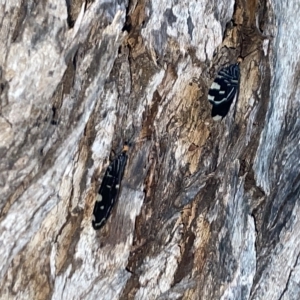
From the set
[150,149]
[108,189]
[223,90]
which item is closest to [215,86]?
[223,90]

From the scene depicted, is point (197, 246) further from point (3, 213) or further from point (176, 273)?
point (3, 213)

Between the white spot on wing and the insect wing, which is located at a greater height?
the white spot on wing

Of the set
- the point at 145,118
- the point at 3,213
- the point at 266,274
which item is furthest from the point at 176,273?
the point at 3,213

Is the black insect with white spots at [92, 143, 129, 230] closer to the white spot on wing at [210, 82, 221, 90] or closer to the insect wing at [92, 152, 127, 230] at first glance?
the insect wing at [92, 152, 127, 230]

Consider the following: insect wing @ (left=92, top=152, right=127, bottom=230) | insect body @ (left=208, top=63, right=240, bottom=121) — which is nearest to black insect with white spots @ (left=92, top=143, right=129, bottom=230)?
insect wing @ (left=92, top=152, right=127, bottom=230)

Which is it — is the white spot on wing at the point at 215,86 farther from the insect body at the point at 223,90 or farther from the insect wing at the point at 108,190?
the insect wing at the point at 108,190
